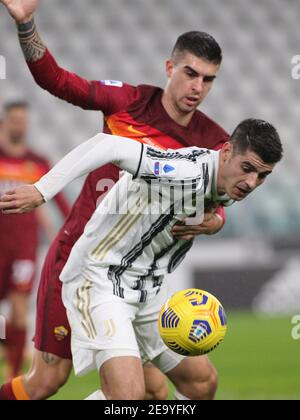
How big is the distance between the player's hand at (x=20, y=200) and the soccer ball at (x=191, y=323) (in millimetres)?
845

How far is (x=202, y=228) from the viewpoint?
14.0ft

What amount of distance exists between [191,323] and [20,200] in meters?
0.97

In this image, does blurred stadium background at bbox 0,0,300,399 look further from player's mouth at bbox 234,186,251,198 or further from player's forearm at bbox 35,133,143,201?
player's forearm at bbox 35,133,143,201

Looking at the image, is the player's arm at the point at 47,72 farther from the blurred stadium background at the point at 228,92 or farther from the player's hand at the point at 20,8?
the blurred stadium background at the point at 228,92

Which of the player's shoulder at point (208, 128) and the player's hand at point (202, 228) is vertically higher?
the player's shoulder at point (208, 128)

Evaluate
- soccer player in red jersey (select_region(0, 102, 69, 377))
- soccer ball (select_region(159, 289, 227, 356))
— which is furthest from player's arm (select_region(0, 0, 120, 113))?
soccer player in red jersey (select_region(0, 102, 69, 377))

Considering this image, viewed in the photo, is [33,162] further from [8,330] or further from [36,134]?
[36,134]

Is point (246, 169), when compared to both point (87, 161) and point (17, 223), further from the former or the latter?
point (17, 223)

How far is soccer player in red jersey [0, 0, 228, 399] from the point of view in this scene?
4602 mm

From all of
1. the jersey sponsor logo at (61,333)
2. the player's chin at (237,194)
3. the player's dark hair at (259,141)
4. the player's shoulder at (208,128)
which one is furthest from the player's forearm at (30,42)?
the jersey sponsor logo at (61,333)

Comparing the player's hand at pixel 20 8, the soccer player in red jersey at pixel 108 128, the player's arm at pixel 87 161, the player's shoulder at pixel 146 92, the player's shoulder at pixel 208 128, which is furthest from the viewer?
the player's shoulder at pixel 146 92

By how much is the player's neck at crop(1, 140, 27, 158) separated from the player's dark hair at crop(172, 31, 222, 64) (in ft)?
10.9

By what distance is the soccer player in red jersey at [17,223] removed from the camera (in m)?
7.73

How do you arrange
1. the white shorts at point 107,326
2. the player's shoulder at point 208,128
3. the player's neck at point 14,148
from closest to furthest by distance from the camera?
the white shorts at point 107,326 < the player's shoulder at point 208,128 < the player's neck at point 14,148
